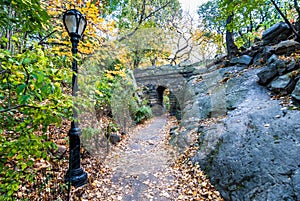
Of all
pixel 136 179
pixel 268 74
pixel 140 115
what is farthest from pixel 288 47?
pixel 140 115

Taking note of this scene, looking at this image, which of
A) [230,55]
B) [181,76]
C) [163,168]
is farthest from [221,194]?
[181,76]

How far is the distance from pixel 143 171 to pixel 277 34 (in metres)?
6.50

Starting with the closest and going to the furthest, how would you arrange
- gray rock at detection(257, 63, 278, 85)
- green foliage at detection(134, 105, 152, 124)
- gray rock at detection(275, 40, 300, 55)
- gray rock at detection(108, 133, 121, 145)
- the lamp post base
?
the lamp post base < gray rock at detection(257, 63, 278, 85) < gray rock at detection(275, 40, 300, 55) < gray rock at detection(108, 133, 121, 145) < green foliage at detection(134, 105, 152, 124)

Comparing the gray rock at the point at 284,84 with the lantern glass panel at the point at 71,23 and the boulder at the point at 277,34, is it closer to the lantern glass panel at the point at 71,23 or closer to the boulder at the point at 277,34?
the boulder at the point at 277,34

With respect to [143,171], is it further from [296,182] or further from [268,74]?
[268,74]

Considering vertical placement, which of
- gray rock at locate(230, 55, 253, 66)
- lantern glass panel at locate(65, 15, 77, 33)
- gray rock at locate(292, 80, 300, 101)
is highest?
gray rock at locate(230, 55, 253, 66)

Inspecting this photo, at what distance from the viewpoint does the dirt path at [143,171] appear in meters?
2.91

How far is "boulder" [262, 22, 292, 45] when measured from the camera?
565 centimetres

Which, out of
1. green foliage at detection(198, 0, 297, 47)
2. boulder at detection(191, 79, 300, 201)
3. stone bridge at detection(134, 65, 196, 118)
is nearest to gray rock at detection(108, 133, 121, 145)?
boulder at detection(191, 79, 300, 201)

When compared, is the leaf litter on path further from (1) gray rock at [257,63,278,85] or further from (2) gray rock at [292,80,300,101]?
(1) gray rock at [257,63,278,85]

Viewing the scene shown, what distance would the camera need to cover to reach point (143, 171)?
145 inches

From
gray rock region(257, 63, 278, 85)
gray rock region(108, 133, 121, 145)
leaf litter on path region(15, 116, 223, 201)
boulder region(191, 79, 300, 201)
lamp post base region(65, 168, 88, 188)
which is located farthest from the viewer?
gray rock region(108, 133, 121, 145)

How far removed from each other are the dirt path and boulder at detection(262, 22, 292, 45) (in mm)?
5299

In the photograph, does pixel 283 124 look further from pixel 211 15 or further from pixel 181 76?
pixel 211 15
